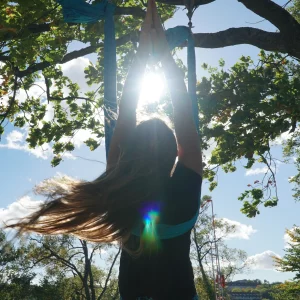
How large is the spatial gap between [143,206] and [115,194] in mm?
157


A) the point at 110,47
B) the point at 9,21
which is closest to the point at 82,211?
the point at 110,47

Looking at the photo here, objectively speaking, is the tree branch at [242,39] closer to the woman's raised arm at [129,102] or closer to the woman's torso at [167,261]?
the woman's raised arm at [129,102]

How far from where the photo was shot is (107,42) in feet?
10.7

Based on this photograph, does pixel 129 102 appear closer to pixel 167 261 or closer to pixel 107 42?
pixel 167 261

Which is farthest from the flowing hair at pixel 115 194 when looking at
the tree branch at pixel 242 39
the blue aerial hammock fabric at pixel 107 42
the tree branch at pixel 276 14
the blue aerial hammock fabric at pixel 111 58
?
the tree branch at pixel 242 39

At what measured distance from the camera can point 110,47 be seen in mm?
3238

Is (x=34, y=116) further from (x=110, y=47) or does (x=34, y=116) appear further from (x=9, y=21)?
(x=110, y=47)

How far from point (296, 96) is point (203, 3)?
90.8 inches

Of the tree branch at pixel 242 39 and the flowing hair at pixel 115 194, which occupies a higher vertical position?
the tree branch at pixel 242 39

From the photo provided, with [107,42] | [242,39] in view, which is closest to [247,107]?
[242,39]

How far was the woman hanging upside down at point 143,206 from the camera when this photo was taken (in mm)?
1884

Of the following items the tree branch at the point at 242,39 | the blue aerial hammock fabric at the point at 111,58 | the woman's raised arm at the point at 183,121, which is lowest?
the woman's raised arm at the point at 183,121

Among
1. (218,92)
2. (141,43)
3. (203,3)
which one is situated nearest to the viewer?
(141,43)

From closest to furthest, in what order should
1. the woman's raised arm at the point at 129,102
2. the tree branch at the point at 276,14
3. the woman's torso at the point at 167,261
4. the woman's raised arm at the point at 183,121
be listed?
the woman's torso at the point at 167,261 → the woman's raised arm at the point at 183,121 → the woman's raised arm at the point at 129,102 → the tree branch at the point at 276,14
